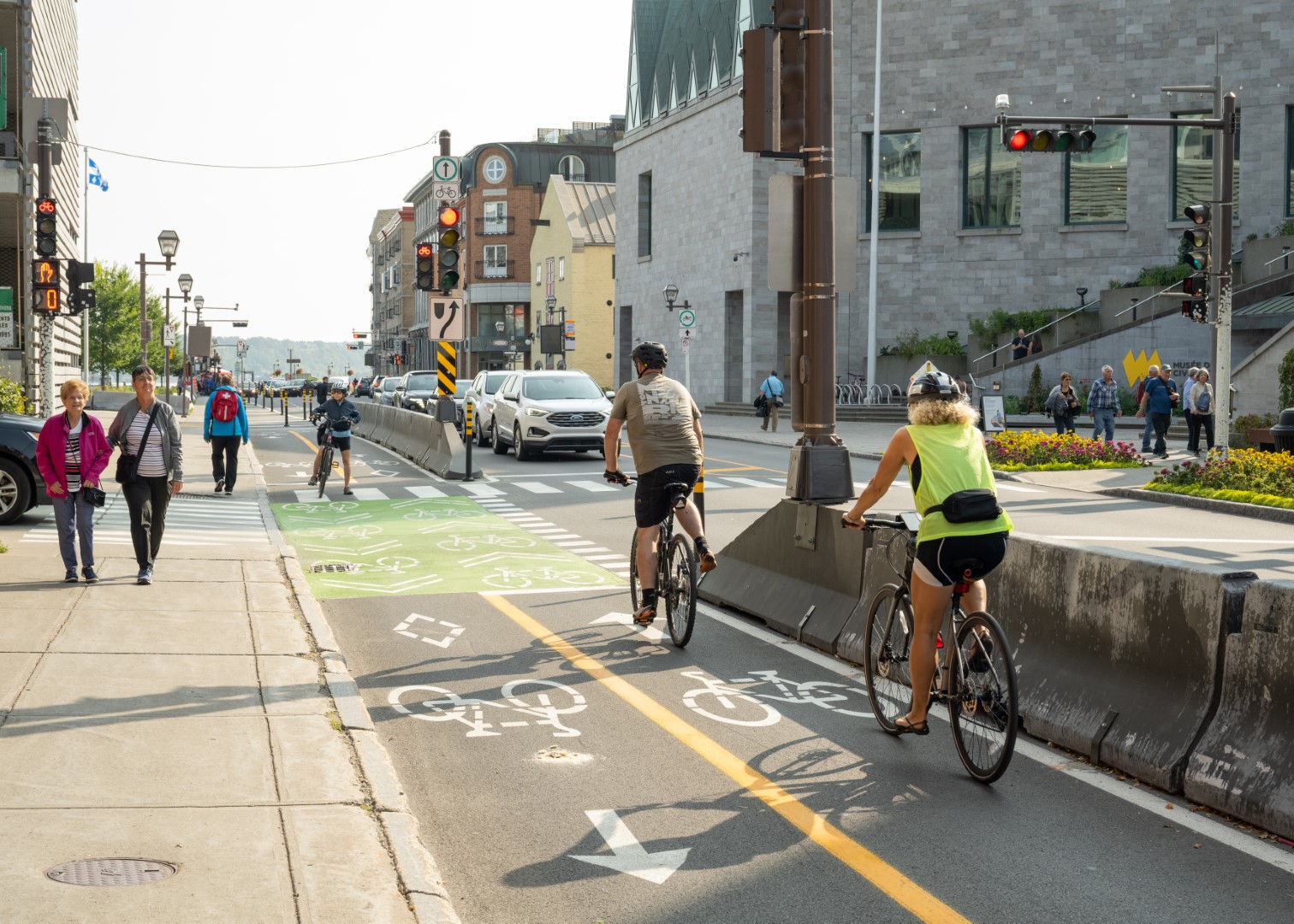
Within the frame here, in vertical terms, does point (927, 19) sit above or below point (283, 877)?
above

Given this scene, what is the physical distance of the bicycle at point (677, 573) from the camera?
9.45 m

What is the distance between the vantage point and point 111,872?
188 inches

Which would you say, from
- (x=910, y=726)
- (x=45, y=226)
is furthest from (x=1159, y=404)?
(x=910, y=726)

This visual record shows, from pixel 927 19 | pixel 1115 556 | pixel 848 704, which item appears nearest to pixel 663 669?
pixel 848 704

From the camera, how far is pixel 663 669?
29.3 ft

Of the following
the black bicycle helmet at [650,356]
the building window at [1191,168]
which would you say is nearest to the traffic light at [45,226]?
the black bicycle helmet at [650,356]

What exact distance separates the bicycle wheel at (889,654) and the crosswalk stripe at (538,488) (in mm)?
15029

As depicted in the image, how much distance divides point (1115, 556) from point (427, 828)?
339 centimetres

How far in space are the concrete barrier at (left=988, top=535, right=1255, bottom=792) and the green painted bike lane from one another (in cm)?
577

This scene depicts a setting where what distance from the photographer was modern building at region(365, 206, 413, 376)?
5315 inches

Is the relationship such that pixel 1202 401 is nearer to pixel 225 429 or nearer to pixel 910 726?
pixel 225 429

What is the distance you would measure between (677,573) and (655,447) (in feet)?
2.84

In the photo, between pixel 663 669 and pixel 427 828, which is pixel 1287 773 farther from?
pixel 663 669

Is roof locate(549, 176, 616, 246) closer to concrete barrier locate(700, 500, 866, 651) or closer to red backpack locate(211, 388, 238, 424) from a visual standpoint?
red backpack locate(211, 388, 238, 424)
